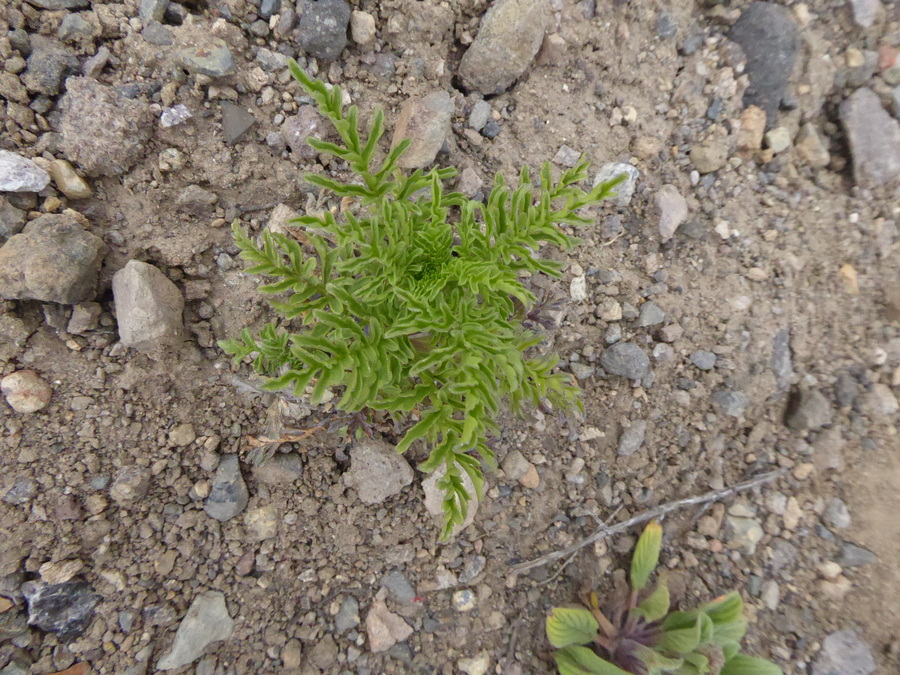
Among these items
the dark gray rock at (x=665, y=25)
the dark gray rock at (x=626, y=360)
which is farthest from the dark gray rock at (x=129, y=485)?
the dark gray rock at (x=665, y=25)

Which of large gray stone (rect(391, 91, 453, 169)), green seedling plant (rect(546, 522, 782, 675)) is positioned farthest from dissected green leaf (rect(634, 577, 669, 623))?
large gray stone (rect(391, 91, 453, 169))

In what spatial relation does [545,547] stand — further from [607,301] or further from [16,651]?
[16,651]

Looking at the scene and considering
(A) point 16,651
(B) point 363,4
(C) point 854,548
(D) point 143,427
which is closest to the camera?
(A) point 16,651

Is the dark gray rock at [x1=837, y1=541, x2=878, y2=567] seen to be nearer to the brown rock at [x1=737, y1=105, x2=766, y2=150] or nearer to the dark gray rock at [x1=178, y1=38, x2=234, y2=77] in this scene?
the brown rock at [x1=737, y1=105, x2=766, y2=150]

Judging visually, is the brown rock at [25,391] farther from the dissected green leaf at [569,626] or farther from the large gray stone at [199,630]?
the dissected green leaf at [569,626]

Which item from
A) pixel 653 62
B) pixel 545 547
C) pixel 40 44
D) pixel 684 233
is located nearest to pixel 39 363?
pixel 40 44

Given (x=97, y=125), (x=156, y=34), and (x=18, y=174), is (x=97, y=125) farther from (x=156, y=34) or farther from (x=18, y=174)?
(x=156, y=34)
